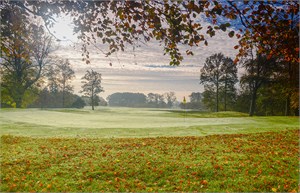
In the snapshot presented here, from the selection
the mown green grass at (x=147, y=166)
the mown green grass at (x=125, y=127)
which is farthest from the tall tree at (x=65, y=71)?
the mown green grass at (x=147, y=166)

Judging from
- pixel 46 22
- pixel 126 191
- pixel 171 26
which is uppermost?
pixel 46 22

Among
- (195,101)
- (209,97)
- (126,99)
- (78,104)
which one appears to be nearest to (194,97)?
(195,101)

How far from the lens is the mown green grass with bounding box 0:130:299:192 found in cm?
848

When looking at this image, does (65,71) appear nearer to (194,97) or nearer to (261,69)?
(261,69)

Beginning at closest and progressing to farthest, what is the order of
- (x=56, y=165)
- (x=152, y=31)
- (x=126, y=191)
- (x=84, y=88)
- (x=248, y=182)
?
1. (x=152, y=31)
2. (x=126, y=191)
3. (x=248, y=182)
4. (x=56, y=165)
5. (x=84, y=88)

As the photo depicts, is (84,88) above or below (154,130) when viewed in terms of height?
above

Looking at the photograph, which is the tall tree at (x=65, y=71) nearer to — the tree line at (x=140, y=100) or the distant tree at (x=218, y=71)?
the distant tree at (x=218, y=71)

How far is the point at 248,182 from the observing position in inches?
346

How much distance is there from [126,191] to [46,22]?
5.46 m

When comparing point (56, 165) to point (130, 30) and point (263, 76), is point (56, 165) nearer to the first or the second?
point (130, 30)

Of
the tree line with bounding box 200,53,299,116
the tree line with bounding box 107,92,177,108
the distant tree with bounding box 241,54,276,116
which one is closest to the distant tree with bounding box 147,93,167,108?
the tree line with bounding box 107,92,177,108

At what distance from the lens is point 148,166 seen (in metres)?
10.1

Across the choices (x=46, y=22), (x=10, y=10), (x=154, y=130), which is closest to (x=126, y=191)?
(x=46, y=22)

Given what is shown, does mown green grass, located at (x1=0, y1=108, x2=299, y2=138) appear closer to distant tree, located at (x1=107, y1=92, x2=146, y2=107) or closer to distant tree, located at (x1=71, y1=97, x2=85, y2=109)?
distant tree, located at (x1=71, y1=97, x2=85, y2=109)
